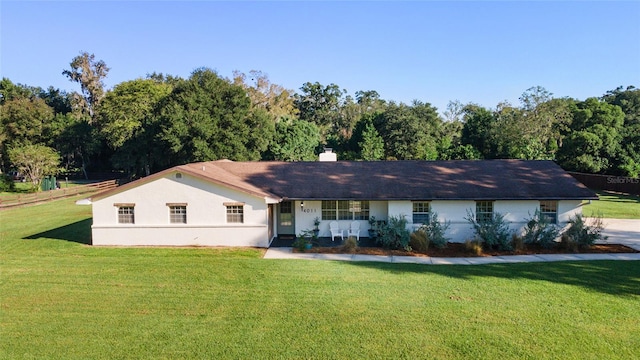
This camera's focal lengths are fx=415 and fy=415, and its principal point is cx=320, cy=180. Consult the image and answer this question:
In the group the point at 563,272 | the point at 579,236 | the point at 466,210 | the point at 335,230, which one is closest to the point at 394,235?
the point at 335,230

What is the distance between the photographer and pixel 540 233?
17.2 metres

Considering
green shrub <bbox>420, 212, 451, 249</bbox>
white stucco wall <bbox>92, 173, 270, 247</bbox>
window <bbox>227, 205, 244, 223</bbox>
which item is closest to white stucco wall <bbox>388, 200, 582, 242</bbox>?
green shrub <bbox>420, 212, 451, 249</bbox>

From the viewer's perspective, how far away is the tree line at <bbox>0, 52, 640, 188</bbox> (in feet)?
129

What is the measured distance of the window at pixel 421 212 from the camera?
18.7 m

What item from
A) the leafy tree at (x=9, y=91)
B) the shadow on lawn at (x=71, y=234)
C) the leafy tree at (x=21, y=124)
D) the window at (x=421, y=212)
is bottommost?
the shadow on lawn at (x=71, y=234)

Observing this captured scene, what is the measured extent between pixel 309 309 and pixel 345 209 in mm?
9311

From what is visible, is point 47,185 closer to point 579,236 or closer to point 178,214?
point 178,214

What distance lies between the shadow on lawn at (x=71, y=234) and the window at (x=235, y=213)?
6.30 meters

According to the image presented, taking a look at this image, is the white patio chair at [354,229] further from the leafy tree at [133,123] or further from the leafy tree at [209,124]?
the leafy tree at [133,123]

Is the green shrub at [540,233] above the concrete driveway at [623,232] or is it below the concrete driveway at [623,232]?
above

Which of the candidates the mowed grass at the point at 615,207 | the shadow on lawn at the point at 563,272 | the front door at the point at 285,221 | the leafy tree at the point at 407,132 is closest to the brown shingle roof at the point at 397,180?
the front door at the point at 285,221

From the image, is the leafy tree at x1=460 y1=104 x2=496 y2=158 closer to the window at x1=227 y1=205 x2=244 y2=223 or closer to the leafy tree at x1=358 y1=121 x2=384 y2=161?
the leafy tree at x1=358 y1=121 x2=384 y2=161

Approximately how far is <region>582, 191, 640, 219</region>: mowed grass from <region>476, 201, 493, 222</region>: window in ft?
24.8

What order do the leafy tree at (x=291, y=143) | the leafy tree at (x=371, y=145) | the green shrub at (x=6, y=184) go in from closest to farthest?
the green shrub at (x=6, y=184)
the leafy tree at (x=291, y=143)
the leafy tree at (x=371, y=145)
